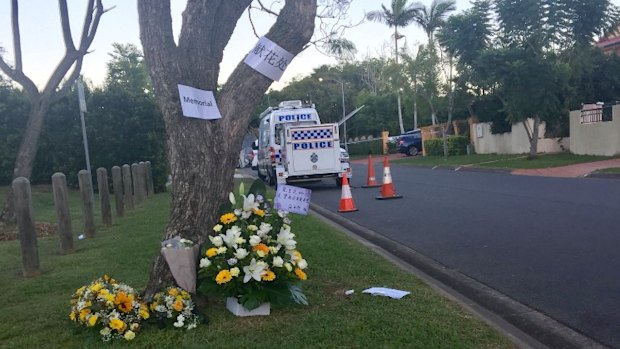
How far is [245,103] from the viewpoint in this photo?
5.29 meters

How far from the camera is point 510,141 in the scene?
1190 inches

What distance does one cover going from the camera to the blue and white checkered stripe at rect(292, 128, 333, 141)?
1791 cm

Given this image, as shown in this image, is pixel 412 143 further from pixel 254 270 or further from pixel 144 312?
pixel 144 312

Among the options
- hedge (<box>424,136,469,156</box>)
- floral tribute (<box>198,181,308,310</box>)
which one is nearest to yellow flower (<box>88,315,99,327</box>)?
floral tribute (<box>198,181,308,310</box>)

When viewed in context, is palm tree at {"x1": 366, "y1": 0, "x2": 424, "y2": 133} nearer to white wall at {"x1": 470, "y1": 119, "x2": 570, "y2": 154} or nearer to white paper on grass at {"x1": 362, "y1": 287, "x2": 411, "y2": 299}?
white wall at {"x1": 470, "y1": 119, "x2": 570, "y2": 154}

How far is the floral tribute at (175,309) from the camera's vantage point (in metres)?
4.48

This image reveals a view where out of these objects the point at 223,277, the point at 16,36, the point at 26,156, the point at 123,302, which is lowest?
the point at 123,302

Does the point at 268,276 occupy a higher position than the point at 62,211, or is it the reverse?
the point at 62,211

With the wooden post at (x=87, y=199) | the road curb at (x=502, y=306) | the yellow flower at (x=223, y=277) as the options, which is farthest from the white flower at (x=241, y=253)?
the wooden post at (x=87, y=199)

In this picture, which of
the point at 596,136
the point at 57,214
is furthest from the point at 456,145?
the point at 57,214

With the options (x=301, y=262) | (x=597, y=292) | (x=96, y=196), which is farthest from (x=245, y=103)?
(x=96, y=196)

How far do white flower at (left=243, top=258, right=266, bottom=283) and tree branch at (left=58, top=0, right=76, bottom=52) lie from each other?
10187mm

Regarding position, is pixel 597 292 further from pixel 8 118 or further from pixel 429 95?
pixel 429 95

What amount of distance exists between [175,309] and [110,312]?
0.46 m
